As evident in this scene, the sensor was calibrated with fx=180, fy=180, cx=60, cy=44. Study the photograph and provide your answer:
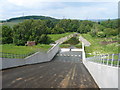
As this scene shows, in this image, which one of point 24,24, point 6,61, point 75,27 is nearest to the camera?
point 6,61

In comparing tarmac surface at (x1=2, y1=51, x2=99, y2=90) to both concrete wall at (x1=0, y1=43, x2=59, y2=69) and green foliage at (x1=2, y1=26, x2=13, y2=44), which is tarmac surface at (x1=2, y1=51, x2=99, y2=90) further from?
green foliage at (x1=2, y1=26, x2=13, y2=44)

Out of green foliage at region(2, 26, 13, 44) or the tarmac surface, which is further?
green foliage at region(2, 26, 13, 44)

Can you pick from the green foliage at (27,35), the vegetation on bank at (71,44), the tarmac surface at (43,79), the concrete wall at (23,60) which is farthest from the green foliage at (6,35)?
the tarmac surface at (43,79)

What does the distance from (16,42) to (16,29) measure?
37.9ft

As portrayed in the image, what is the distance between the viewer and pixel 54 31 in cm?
13688

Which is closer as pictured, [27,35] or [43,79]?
[43,79]

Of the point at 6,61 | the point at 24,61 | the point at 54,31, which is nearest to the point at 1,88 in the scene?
the point at 6,61

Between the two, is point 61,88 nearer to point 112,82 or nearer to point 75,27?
point 112,82

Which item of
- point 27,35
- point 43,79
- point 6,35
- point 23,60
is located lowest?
point 23,60

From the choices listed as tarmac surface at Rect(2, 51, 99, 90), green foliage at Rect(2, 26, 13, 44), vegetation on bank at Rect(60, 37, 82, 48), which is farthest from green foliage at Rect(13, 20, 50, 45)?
tarmac surface at Rect(2, 51, 99, 90)

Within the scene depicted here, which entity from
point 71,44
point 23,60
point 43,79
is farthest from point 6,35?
point 43,79

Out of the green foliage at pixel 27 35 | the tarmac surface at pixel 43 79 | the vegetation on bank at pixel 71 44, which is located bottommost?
the vegetation on bank at pixel 71 44

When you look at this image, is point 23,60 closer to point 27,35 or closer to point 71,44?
point 27,35

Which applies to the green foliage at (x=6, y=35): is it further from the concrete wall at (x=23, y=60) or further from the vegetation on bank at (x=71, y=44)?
the concrete wall at (x=23, y=60)
